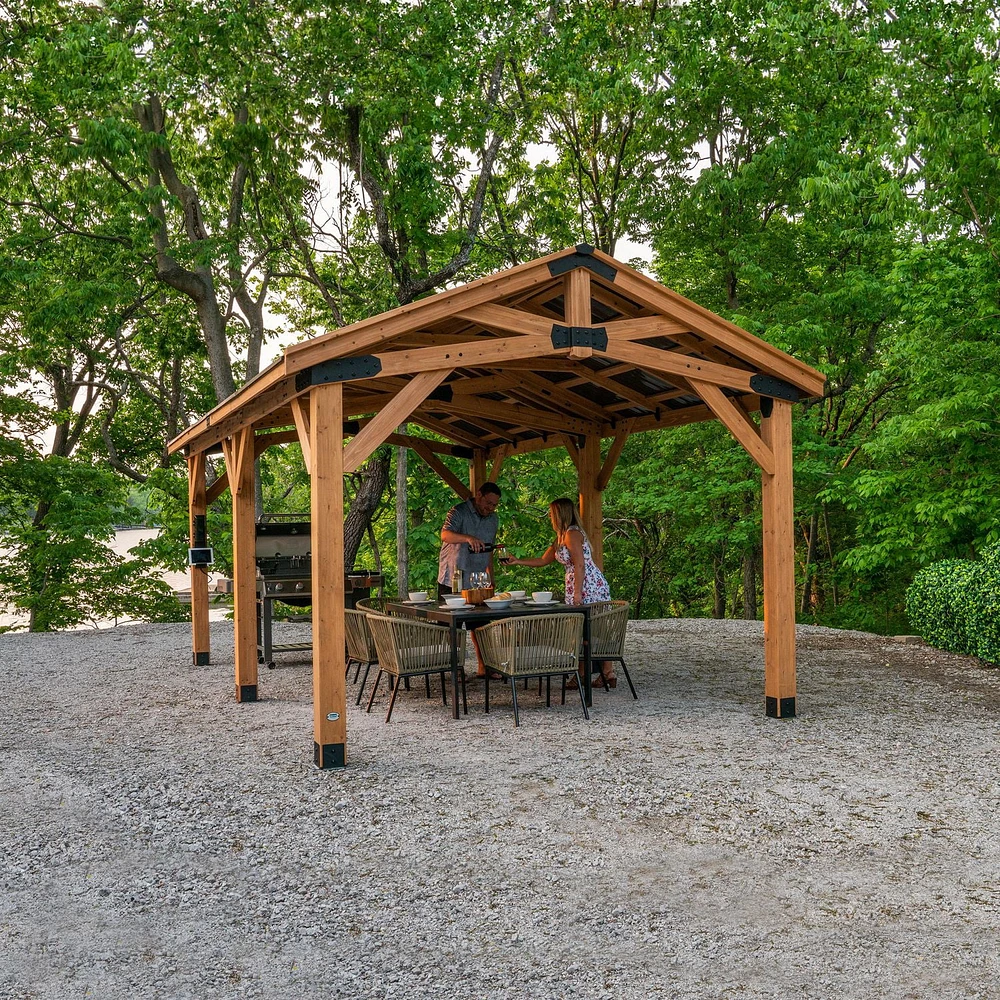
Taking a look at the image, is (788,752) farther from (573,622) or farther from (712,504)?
(712,504)

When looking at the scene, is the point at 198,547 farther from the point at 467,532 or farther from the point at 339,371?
the point at 339,371

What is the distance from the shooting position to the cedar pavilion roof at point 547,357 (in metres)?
5.60

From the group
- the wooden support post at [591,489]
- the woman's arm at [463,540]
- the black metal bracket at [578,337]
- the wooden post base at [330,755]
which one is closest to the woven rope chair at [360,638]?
the wooden post base at [330,755]

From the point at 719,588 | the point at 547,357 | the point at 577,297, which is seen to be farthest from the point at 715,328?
the point at 719,588

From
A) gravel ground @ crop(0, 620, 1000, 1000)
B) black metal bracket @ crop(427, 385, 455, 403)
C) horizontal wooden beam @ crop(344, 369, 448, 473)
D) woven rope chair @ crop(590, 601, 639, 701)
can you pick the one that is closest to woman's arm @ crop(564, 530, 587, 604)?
woven rope chair @ crop(590, 601, 639, 701)

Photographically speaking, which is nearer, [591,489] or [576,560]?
[576,560]

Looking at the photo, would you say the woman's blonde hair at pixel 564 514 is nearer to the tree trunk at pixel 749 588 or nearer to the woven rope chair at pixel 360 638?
the woven rope chair at pixel 360 638

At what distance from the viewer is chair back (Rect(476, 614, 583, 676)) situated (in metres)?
6.11

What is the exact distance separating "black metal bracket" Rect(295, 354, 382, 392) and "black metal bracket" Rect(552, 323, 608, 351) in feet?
3.93

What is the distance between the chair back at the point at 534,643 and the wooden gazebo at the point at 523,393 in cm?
128

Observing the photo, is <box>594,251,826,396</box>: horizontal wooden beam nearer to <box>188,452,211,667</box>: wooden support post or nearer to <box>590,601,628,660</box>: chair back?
<box>590,601,628,660</box>: chair back

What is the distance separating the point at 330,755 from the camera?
522cm

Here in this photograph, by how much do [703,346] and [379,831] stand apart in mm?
4362

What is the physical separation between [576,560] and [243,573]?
2700 mm
